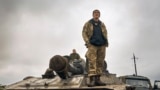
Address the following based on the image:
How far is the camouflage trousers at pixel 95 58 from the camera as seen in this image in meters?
10.0

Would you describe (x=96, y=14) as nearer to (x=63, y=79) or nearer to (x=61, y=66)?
(x=61, y=66)

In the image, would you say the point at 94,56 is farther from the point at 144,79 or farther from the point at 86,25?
the point at 144,79

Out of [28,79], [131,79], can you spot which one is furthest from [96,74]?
[131,79]

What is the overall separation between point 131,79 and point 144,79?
0.55m

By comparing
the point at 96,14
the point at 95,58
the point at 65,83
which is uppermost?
the point at 96,14

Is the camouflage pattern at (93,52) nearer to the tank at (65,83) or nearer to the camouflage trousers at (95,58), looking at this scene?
the camouflage trousers at (95,58)

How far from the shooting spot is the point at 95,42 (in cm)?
1020

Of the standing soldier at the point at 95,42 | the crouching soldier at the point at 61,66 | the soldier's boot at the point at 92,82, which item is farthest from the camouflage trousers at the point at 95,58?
the crouching soldier at the point at 61,66

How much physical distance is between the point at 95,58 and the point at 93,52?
0.17 metres

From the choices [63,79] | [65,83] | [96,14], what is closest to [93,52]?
[96,14]

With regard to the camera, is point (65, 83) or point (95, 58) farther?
point (65, 83)

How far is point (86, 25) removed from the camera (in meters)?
10.3

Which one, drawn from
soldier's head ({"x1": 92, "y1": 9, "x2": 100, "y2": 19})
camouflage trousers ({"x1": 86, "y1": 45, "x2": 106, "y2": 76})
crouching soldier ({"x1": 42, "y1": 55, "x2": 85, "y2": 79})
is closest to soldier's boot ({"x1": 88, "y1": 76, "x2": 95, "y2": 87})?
camouflage trousers ({"x1": 86, "y1": 45, "x2": 106, "y2": 76})

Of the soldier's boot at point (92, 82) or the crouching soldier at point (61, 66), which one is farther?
the crouching soldier at point (61, 66)
